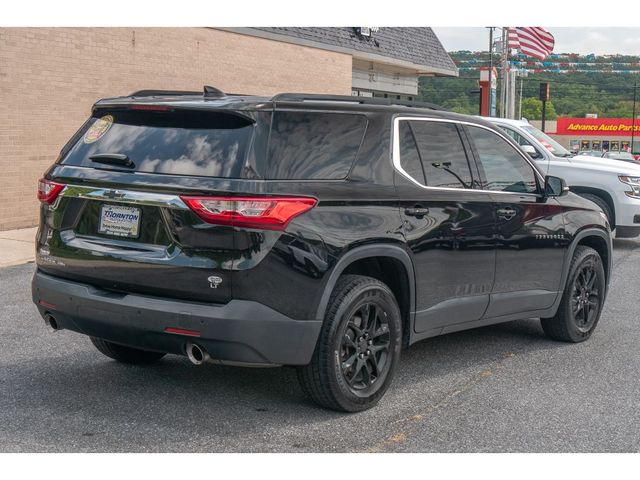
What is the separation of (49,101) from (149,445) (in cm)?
1179

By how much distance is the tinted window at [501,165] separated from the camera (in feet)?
21.0

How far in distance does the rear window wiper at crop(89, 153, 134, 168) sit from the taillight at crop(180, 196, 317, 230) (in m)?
0.55

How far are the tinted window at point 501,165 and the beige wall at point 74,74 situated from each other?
9879 millimetres

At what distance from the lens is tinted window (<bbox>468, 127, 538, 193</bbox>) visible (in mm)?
6387

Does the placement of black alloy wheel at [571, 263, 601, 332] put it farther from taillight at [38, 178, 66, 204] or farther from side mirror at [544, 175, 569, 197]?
taillight at [38, 178, 66, 204]

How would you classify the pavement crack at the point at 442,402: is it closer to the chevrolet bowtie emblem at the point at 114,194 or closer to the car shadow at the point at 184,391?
the car shadow at the point at 184,391

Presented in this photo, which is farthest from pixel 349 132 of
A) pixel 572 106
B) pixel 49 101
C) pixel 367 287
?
pixel 572 106

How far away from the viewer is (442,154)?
5.99 m

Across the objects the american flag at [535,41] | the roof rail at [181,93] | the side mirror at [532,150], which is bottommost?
the side mirror at [532,150]

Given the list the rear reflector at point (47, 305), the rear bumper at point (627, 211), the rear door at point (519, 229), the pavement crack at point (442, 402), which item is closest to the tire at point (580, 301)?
the rear door at point (519, 229)

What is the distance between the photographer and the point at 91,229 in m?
5.07

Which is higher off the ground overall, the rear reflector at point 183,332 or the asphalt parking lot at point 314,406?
the rear reflector at point 183,332

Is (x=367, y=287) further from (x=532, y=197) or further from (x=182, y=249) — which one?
(x=532, y=197)

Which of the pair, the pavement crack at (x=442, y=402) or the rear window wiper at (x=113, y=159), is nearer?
the pavement crack at (x=442, y=402)
